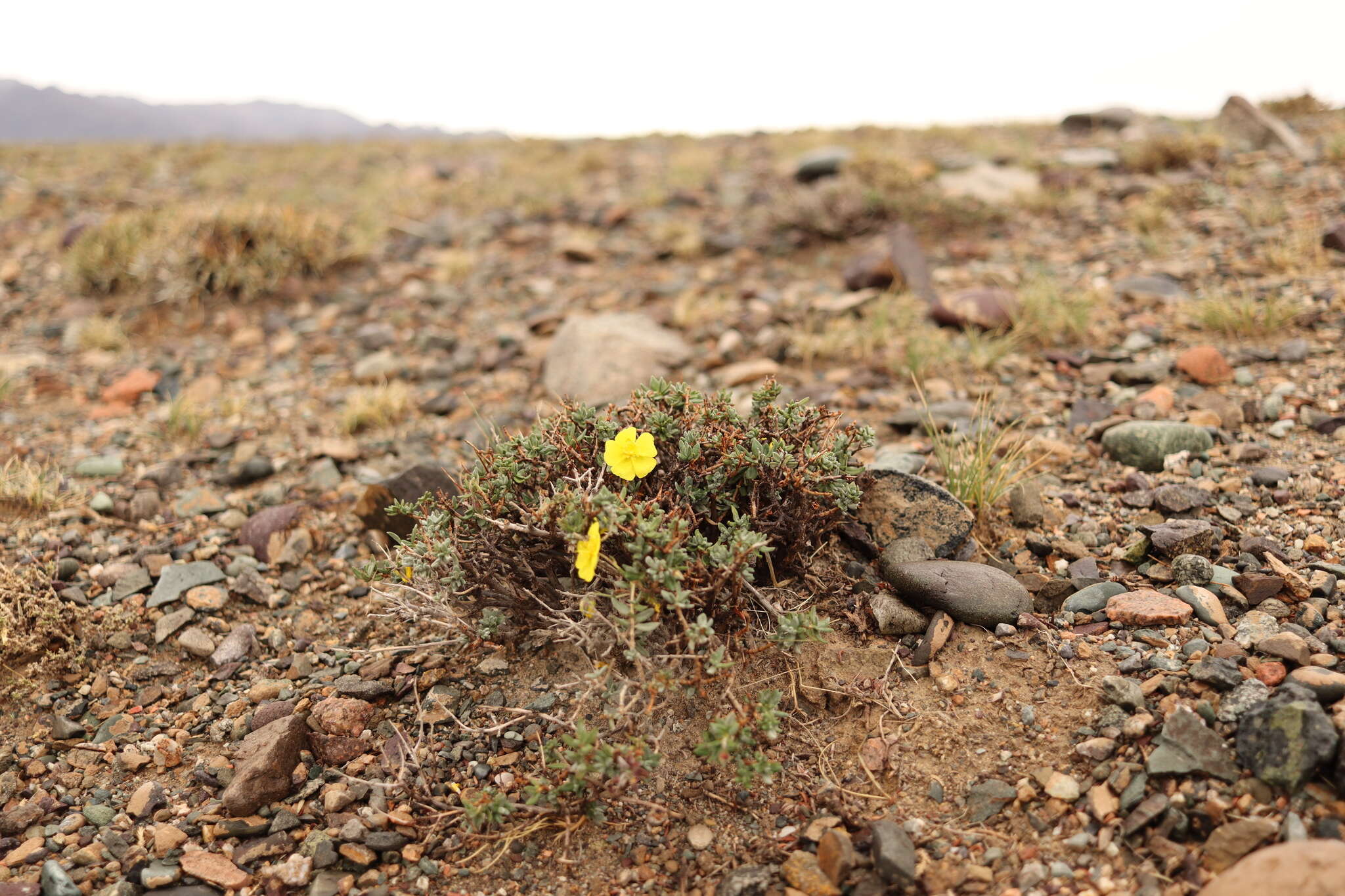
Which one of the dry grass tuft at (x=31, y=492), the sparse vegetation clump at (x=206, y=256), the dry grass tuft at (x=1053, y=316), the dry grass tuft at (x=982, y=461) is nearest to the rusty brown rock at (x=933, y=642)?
the dry grass tuft at (x=982, y=461)

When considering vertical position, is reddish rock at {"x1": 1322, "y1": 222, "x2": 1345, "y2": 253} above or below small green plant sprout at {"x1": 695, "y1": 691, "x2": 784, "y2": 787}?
above

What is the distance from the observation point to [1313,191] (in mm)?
6773

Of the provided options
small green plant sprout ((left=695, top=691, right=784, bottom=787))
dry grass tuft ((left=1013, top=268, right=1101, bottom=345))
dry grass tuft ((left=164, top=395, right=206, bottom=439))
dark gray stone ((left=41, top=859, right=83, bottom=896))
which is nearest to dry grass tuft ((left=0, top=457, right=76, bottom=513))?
dry grass tuft ((left=164, top=395, right=206, bottom=439))

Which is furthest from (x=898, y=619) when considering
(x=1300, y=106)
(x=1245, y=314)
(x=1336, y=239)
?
(x=1300, y=106)

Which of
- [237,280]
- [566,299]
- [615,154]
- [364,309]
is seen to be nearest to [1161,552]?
[566,299]

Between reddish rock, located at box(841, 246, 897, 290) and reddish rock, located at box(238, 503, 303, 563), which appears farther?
reddish rock, located at box(841, 246, 897, 290)

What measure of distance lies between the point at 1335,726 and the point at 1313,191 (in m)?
6.31

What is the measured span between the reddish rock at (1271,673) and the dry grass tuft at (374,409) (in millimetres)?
4399

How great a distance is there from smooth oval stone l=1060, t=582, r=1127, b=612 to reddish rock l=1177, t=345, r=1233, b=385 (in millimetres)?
2006

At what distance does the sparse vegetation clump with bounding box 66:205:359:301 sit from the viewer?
711 cm

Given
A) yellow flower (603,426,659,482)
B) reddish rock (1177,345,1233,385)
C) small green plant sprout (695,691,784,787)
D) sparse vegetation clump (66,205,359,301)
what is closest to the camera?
small green plant sprout (695,691,784,787)

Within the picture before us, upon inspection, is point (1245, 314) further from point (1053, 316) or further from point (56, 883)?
point (56, 883)

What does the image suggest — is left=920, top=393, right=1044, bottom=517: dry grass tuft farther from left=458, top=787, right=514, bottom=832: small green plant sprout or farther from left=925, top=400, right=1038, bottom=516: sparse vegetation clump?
left=458, top=787, right=514, bottom=832: small green plant sprout

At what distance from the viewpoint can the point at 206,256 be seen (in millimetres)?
7113
